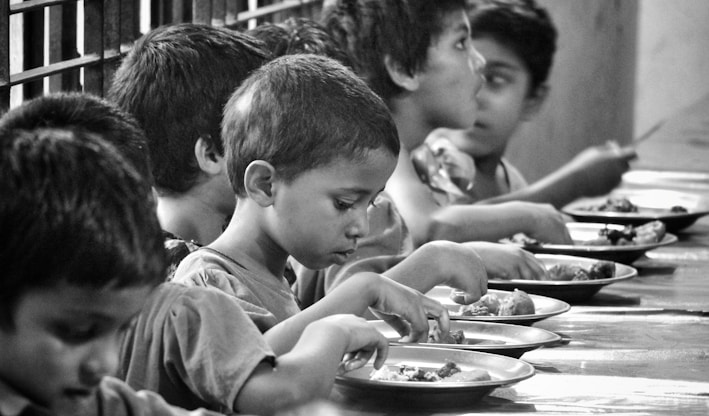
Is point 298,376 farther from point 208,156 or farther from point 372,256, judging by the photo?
point 372,256

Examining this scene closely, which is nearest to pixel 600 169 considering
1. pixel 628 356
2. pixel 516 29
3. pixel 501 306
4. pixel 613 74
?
pixel 516 29

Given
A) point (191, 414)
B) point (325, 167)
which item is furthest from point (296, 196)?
point (191, 414)

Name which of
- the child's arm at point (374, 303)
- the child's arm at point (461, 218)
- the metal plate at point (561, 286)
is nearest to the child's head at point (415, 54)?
the child's arm at point (461, 218)

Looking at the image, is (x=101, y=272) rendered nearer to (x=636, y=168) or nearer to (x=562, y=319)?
(x=562, y=319)

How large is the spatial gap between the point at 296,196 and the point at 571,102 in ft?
19.8

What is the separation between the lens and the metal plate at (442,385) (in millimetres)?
1623

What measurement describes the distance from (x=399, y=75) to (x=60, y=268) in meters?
2.29

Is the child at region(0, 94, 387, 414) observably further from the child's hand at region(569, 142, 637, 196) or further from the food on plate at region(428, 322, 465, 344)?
the child's hand at region(569, 142, 637, 196)

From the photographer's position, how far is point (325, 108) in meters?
2.01

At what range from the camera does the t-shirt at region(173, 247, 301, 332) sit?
6.00ft

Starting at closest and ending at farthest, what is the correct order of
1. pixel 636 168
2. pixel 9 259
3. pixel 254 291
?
pixel 9 259, pixel 254 291, pixel 636 168

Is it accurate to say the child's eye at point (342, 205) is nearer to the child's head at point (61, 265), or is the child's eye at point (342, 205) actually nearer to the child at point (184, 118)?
the child at point (184, 118)

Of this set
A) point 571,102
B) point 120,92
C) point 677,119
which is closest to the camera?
point 120,92

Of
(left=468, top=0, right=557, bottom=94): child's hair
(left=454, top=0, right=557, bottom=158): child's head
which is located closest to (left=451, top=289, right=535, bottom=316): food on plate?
(left=454, top=0, right=557, bottom=158): child's head
